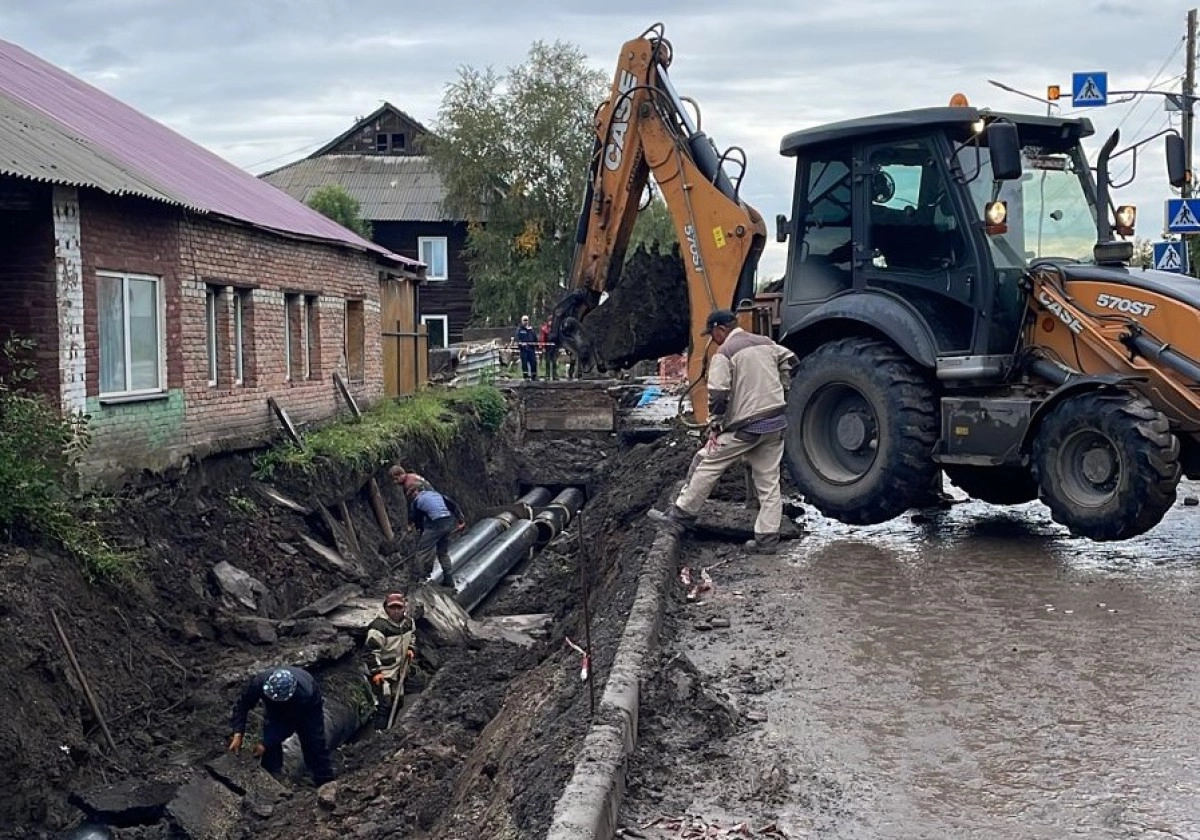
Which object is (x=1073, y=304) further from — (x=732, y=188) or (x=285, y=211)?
(x=285, y=211)

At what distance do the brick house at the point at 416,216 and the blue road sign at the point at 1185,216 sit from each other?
30.2 meters

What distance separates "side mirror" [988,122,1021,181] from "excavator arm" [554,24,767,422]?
2.86m

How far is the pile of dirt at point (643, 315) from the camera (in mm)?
12625

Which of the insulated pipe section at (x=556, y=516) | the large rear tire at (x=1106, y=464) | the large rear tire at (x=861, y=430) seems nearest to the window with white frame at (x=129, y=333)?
the large rear tire at (x=861, y=430)

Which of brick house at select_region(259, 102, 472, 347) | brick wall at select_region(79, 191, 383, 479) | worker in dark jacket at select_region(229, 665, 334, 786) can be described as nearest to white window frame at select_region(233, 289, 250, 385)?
brick wall at select_region(79, 191, 383, 479)

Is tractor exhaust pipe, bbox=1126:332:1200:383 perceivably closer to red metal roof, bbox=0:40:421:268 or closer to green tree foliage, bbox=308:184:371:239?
red metal roof, bbox=0:40:421:268

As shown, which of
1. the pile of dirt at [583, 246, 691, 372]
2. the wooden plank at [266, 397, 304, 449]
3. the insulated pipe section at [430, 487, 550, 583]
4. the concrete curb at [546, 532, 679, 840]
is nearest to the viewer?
the concrete curb at [546, 532, 679, 840]

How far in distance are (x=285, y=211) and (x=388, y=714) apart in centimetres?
1027

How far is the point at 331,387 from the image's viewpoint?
794 inches

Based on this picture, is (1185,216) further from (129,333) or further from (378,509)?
(129,333)

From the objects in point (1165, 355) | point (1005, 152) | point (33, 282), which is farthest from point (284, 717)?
point (1165, 355)

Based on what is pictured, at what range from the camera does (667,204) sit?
1231 centimetres

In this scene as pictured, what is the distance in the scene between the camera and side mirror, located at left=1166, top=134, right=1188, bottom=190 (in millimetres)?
9711

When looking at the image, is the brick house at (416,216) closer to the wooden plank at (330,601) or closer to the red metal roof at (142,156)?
the red metal roof at (142,156)
